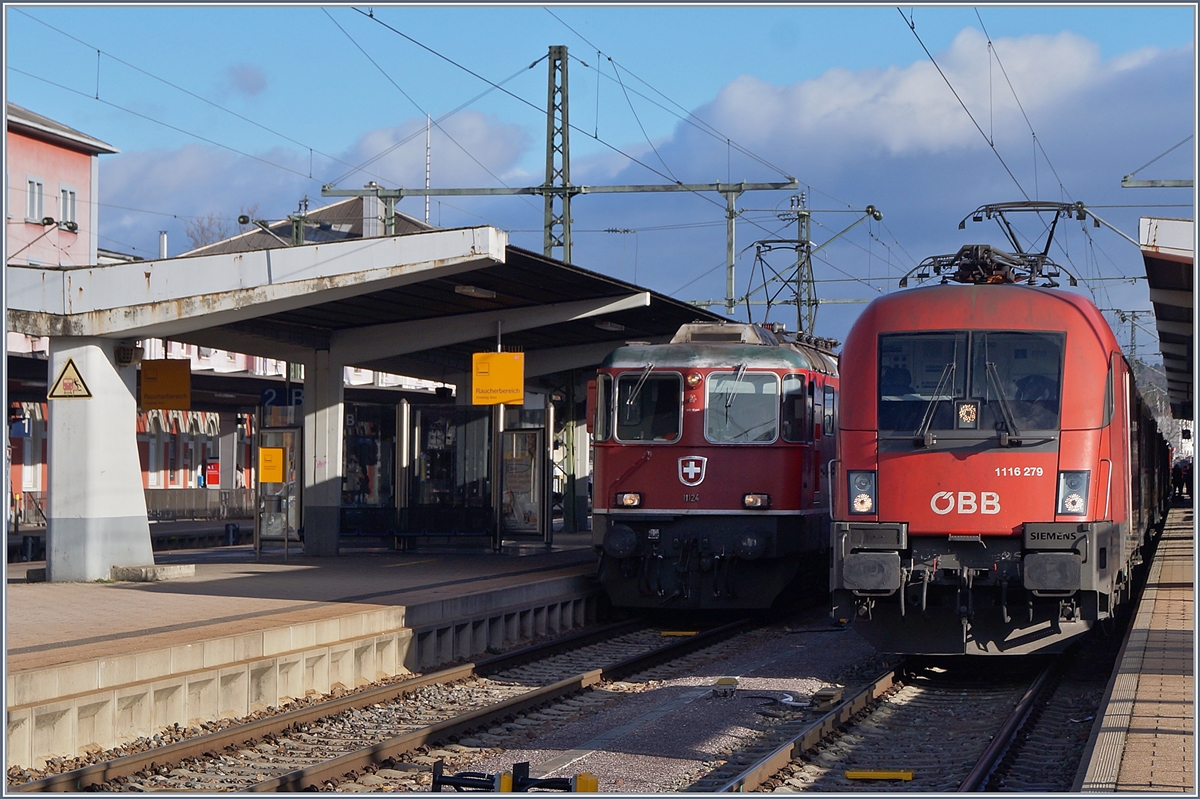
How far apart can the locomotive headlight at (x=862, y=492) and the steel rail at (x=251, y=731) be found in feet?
13.2

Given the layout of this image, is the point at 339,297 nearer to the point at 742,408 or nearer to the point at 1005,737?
the point at 742,408

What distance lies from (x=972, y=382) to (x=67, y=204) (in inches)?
1649

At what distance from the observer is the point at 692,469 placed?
630 inches

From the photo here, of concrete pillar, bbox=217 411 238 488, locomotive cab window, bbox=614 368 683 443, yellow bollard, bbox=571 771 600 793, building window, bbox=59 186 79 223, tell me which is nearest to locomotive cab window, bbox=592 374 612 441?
locomotive cab window, bbox=614 368 683 443

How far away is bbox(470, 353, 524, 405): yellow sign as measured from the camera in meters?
19.8

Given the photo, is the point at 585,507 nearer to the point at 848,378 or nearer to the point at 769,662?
the point at 769,662

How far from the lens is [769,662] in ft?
45.1

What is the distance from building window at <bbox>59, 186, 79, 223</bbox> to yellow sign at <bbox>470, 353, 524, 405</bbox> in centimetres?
3147

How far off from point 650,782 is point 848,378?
4.68 m

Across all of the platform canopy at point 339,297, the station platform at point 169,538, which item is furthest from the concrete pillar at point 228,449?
the platform canopy at point 339,297

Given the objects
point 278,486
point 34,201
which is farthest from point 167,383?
point 34,201

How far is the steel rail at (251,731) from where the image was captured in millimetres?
8023

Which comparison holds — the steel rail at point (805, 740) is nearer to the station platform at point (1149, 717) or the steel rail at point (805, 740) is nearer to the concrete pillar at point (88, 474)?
the station platform at point (1149, 717)

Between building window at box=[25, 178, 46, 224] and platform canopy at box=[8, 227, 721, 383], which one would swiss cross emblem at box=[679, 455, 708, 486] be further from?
building window at box=[25, 178, 46, 224]
